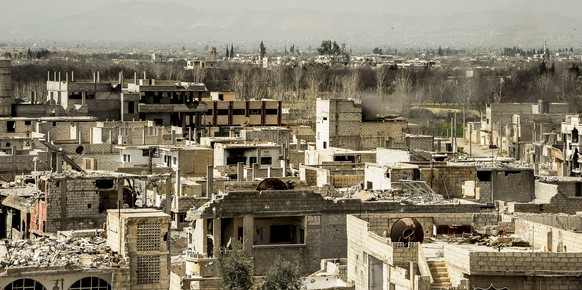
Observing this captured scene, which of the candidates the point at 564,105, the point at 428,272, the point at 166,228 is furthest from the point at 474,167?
the point at 564,105

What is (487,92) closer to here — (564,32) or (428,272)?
(564,32)

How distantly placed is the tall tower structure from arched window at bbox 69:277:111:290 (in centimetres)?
3780

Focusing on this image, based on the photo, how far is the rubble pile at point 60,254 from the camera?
21844mm

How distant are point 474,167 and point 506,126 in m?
37.4

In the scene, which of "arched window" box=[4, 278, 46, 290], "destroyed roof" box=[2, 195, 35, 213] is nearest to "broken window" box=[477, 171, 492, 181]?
"destroyed roof" box=[2, 195, 35, 213]

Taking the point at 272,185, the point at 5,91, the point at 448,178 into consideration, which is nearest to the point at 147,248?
the point at 272,185

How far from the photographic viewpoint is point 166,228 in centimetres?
2270

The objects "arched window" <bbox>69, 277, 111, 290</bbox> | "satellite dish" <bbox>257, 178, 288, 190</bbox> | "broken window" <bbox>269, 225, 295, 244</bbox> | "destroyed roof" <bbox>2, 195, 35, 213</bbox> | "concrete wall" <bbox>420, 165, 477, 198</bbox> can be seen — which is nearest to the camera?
"arched window" <bbox>69, 277, 111, 290</bbox>

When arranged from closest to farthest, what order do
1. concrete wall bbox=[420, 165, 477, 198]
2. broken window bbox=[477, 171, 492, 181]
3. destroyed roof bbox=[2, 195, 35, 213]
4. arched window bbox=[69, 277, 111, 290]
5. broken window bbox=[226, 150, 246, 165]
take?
arched window bbox=[69, 277, 111, 290]
concrete wall bbox=[420, 165, 477, 198]
destroyed roof bbox=[2, 195, 35, 213]
broken window bbox=[477, 171, 492, 181]
broken window bbox=[226, 150, 246, 165]

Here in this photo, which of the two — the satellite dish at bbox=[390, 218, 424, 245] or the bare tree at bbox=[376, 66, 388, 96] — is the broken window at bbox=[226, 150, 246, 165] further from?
the bare tree at bbox=[376, 66, 388, 96]

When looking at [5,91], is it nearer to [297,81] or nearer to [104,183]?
[104,183]

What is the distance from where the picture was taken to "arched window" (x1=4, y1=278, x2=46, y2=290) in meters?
21.3

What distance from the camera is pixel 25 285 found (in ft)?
70.2

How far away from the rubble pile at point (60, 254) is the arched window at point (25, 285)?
244 millimetres
